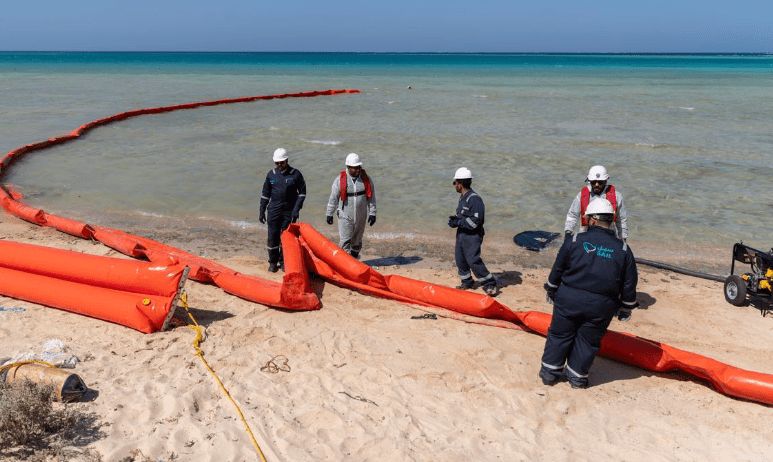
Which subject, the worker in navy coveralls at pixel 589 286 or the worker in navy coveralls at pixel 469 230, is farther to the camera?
the worker in navy coveralls at pixel 469 230

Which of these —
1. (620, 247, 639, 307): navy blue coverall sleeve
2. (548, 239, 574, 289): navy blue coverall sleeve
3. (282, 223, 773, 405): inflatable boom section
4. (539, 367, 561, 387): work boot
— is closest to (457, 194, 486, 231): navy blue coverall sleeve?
(282, 223, 773, 405): inflatable boom section

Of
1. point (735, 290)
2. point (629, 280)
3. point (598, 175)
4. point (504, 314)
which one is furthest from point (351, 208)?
point (735, 290)

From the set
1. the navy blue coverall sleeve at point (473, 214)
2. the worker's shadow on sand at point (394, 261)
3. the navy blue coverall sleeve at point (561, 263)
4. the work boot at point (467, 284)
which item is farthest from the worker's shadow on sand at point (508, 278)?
the navy blue coverall sleeve at point (561, 263)

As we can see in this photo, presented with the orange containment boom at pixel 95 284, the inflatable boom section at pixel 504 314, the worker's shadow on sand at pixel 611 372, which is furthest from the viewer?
the orange containment boom at pixel 95 284

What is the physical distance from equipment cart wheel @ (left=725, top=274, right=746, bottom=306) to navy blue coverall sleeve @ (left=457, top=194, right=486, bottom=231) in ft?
10.2

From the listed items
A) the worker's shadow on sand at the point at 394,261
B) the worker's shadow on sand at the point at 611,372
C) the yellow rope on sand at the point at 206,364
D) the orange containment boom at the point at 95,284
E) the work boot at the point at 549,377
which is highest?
the orange containment boom at the point at 95,284

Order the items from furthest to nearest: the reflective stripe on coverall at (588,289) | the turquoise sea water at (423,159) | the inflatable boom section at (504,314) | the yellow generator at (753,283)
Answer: the turquoise sea water at (423,159)
the yellow generator at (753,283)
the inflatable boom section at (504,314)
the reflective stripe on coverall at (588,289)

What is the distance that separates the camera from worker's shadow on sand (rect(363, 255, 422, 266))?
9.31 m

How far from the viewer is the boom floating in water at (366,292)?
17.9 feet

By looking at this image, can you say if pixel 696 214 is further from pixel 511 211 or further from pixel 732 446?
pixel 732 446

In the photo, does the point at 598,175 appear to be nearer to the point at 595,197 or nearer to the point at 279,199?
the point at 595,197

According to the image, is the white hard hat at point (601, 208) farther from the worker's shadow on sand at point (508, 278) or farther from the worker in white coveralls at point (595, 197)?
the worker's shadow on sand at point (508, 278)

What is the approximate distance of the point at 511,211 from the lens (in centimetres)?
1204

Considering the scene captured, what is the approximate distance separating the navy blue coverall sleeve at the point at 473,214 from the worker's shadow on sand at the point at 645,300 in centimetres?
221
